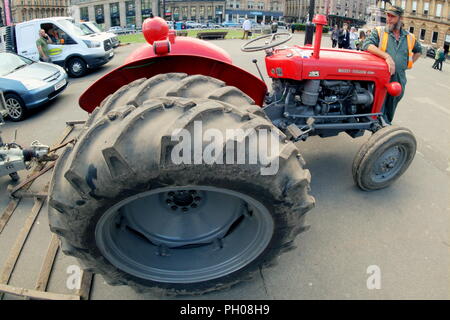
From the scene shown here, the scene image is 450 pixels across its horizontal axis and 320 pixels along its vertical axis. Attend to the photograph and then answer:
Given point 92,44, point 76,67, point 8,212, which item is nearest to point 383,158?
point 8,212

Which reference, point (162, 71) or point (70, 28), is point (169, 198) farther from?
point (70, 28)

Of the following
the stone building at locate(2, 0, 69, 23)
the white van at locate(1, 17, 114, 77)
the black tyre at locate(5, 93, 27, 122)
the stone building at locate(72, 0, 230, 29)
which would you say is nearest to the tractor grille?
the white van at locate(1, 17, 114, 77)

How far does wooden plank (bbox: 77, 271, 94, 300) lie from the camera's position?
2.34 metres

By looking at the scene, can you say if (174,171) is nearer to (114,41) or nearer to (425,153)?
(425,153)

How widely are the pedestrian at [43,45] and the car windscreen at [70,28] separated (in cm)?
68

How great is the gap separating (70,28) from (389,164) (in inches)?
441

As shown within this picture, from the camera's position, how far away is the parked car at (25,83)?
6578mm

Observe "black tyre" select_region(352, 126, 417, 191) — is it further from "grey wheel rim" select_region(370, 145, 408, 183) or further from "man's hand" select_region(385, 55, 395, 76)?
"man's hand" select_region(385, 55, 395, 76)

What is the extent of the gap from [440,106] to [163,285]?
725 cm

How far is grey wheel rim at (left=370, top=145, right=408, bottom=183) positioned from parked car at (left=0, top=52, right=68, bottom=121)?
20.7ft

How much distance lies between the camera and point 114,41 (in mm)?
12609

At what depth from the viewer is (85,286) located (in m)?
2.40

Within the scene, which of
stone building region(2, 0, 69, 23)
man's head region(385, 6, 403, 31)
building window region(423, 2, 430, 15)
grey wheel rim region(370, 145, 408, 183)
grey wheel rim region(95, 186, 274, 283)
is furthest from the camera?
stone building region(2, 0, 69, 23)

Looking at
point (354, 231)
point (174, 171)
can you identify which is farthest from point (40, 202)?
point (354, 231)
